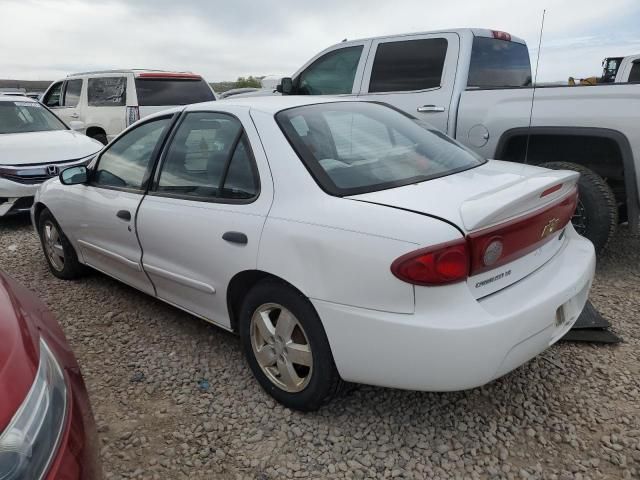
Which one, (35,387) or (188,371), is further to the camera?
(188,371)

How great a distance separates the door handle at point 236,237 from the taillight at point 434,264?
32.1 inches

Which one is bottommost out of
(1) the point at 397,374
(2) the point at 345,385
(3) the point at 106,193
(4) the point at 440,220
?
(2) the point at 345,385

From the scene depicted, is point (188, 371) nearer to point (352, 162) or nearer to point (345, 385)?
point (345, 385)

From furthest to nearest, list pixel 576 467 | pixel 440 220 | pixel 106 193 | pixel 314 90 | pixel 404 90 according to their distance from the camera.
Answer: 1. pixel 314 90
2. pixel 404 90
3. pixel 106 193
4. pixel 576 467
5. pixel 440 220

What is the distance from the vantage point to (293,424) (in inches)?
98.3

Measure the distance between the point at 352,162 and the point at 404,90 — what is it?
9.53ft

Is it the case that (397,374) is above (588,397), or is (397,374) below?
above

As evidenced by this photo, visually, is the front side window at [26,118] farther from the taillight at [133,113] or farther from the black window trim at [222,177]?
the black window trim at [222,177]

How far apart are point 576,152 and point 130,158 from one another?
137 inches

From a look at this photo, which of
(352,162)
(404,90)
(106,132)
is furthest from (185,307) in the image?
(106,132)

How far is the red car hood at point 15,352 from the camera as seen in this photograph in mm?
1278

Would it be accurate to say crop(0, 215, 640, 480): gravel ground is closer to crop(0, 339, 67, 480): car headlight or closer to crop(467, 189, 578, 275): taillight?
crop(467, 189, 578, 275): taillight

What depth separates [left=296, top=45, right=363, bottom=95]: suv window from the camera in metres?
5.56

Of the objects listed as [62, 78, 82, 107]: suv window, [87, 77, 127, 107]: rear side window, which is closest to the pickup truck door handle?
[87, 77, 127, 107]: rear side window
